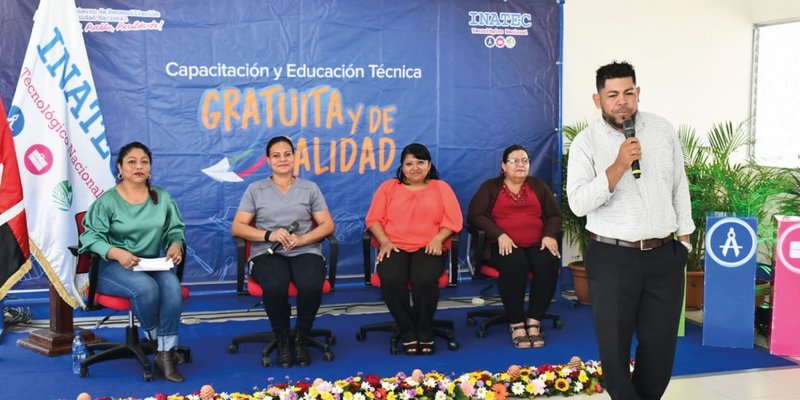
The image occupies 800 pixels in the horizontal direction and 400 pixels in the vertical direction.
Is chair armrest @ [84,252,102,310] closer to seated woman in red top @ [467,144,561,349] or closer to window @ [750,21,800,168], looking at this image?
seated woman in red top @ [467,144,561,349]

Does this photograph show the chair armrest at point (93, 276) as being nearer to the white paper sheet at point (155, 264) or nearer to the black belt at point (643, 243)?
the white paper sheet at point (155, 264)

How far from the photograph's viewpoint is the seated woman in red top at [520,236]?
4.64 metres

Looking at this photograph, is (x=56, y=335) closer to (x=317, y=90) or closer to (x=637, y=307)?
(x=317, y=90)

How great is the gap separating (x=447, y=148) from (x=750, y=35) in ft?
10.00

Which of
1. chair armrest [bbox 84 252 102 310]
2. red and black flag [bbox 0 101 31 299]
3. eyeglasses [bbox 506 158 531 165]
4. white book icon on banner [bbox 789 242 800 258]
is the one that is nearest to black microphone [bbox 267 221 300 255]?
chair armrest [bbox 84 252 102 310]

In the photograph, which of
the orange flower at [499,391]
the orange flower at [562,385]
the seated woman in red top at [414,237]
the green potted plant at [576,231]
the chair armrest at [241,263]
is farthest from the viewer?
the green potted plant at [576,231]

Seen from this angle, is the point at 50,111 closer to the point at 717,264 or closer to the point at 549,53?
the point at 549,53

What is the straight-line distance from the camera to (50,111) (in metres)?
4.33

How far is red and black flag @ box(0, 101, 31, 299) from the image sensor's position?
364cm

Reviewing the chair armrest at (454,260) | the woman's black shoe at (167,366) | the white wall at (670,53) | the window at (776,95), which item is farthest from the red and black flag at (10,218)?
the window at (776,95)

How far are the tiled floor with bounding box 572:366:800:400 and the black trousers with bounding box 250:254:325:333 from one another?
149 cm

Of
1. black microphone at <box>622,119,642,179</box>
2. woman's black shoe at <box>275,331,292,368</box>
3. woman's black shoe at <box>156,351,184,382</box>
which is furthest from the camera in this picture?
woman's black shoe at <box>275,331,292,368</box>

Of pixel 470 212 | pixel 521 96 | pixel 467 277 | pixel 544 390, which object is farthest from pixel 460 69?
pixel 544 390

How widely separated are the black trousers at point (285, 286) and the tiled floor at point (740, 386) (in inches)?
58.5
